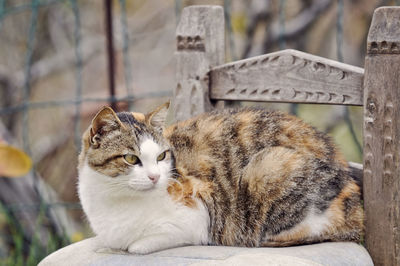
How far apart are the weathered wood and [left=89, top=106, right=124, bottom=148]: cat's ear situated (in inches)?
23.1

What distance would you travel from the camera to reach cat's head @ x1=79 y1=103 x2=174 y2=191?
1.79 m

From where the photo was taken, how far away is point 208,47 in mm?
2273

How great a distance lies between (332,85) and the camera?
1.99 m

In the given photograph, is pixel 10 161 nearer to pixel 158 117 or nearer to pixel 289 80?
pixel 158 117

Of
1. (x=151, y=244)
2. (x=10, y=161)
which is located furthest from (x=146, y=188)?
(x=10, y=161)

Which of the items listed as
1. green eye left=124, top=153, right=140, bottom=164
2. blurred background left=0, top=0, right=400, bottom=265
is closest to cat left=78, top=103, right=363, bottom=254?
green eye left=124, top=153, right=140, bottom=164

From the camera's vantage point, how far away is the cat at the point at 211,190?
1.83 m

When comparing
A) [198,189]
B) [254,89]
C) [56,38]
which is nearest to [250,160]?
[198,189]

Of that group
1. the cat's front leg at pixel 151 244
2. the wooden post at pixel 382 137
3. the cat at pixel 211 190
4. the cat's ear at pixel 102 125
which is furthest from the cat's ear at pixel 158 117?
the wooden post at pixel 382 137

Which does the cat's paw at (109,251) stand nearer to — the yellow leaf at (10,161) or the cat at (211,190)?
the cat at (211,190)

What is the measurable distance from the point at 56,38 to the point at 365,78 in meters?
3.19

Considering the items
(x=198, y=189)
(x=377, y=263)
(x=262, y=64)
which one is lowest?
(x=377, y=263)

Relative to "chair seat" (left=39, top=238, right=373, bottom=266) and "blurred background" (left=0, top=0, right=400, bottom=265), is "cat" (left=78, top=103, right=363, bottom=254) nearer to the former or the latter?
"chair seat" (left=39, top=238, right=373, bottom=266)

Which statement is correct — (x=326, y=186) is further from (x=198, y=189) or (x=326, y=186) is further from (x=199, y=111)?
(x=199, y=111)
